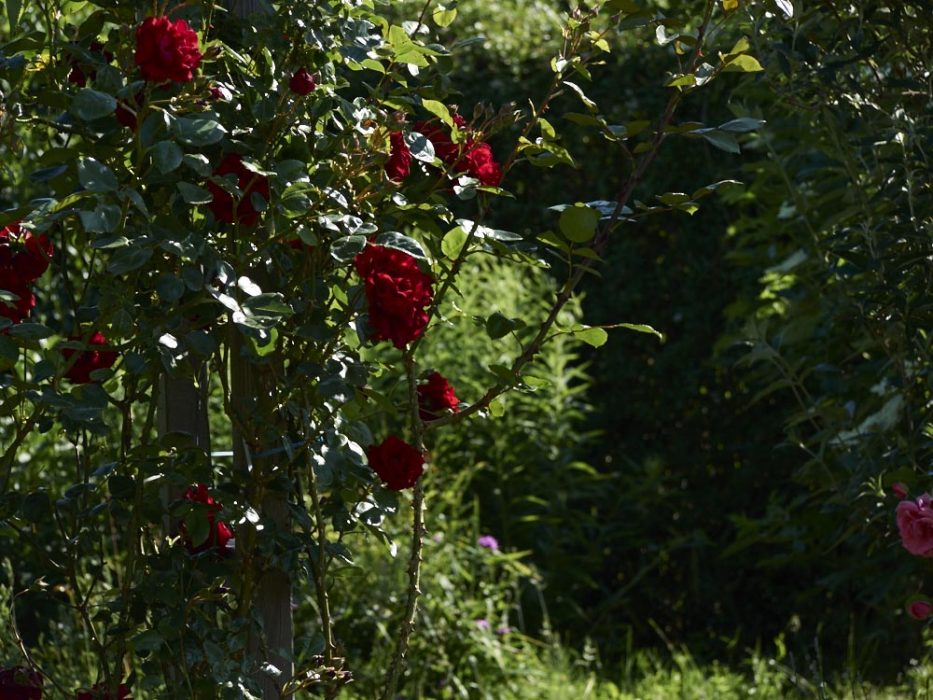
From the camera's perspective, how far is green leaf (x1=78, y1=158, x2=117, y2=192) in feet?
5.17

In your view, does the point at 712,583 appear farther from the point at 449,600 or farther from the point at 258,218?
the point at 258,218

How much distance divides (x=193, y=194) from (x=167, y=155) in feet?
0.24

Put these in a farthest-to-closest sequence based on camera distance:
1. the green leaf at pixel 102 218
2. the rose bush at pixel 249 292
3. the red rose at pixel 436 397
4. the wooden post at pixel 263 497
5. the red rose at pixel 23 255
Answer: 1. the red rose at pixel 436 397
2. the wooden post at pixel 263 497
3. the red rose at pixel 23 255
4. the rose bush at pixel 249 292
5. the green leaf at pixel 102 218

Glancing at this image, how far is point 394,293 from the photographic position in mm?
1734

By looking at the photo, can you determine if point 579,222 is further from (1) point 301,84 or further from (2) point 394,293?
(1) point 301,84

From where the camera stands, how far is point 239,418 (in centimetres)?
193

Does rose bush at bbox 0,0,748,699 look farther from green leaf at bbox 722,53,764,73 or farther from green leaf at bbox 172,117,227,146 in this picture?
green leaf at bbox 722,53,764,73

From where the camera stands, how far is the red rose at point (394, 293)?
5.70ft

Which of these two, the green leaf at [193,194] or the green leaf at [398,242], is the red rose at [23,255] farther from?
the green leaf at [398,242]

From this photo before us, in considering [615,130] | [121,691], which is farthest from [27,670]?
[615,130]

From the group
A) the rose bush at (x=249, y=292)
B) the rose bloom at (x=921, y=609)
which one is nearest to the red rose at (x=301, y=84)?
the rose bush at (x=249, y=292)

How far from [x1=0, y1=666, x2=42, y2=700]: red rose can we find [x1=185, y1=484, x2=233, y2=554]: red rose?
311mm

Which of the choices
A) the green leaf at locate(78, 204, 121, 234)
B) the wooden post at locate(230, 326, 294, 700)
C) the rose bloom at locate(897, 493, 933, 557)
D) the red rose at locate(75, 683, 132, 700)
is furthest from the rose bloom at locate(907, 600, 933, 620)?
the green leaf at locate(78, 204, 121, 234)

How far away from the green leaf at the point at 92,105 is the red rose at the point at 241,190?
0.64 ft
